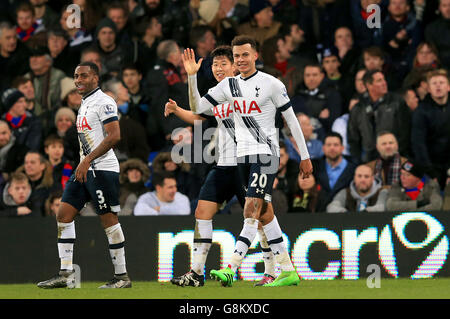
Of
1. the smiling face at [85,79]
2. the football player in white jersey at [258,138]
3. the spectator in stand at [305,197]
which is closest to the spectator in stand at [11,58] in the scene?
the spectator in stand at [305,197]

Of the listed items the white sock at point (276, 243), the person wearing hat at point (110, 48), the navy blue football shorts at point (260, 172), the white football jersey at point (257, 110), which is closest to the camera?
the navy blue football shorts at point (260, 172)

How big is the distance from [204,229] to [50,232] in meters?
3.43


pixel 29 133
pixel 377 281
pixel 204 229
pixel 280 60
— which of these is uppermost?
pixel 280 60

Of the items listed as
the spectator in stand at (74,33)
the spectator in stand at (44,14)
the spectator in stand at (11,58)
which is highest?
the spectator in stand at (44,14)

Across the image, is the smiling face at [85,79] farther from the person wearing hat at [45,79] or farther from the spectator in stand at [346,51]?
the spectator in stand at [346,51]

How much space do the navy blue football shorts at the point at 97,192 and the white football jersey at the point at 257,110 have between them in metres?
1.49

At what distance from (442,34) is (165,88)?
4723 millimetres

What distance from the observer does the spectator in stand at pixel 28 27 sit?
18750mm

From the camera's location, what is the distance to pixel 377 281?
41.2ft

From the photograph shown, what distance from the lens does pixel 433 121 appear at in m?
15.3

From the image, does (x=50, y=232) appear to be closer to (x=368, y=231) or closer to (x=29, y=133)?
(x=29, y=133)

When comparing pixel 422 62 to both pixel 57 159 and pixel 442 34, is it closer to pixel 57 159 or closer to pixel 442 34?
pixel 442 34

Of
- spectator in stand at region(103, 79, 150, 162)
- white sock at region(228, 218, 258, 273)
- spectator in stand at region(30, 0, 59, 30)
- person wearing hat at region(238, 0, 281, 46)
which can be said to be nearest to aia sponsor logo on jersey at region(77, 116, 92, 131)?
white sock at region(228, 218, 258, 273)
